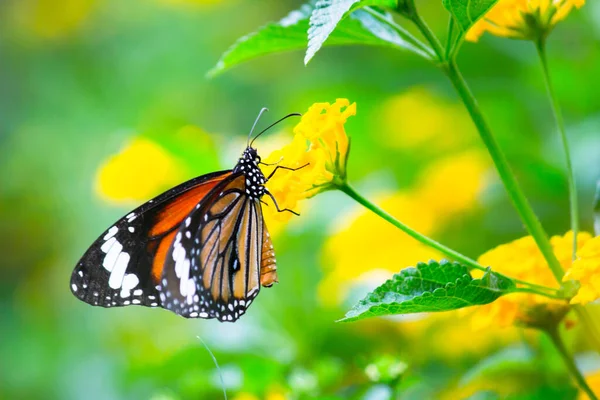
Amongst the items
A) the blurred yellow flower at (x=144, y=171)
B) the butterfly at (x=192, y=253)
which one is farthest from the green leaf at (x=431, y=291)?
the blurred yellow flower at (x=144, y=171)

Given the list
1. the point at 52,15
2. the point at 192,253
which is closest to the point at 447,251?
the point at 192,253

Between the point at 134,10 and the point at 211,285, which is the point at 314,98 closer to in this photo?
the point at 211,285

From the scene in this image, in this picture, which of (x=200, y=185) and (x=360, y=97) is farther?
(x=360, y=97)

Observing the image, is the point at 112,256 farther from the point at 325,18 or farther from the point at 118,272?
the point at 325,18

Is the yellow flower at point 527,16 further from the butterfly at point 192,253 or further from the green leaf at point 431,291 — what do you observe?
the butterfly at point 192,253

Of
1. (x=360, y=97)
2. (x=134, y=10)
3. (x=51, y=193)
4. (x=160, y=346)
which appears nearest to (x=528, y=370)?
(x=160, y=346)
